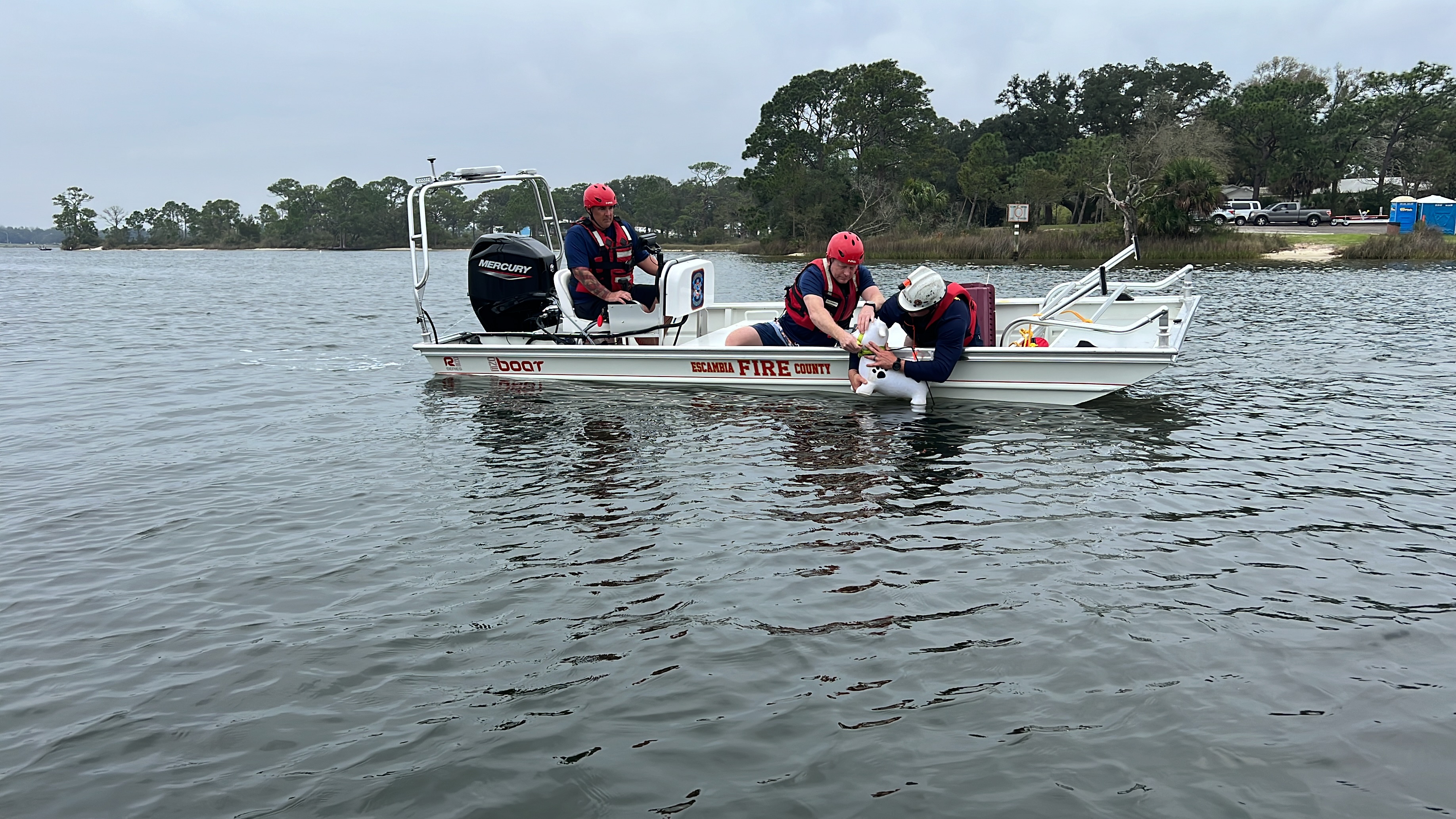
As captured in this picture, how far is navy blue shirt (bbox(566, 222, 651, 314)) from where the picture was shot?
11812mm

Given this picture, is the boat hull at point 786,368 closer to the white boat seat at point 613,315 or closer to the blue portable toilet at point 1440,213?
the white boat seat at point 613,315

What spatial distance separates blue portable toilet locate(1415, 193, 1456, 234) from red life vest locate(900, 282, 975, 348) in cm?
4860

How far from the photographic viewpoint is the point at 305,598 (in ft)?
19.1

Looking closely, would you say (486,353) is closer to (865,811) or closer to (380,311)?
(865,811)

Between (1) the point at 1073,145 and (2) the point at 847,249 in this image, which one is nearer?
(2) the point at 847,249

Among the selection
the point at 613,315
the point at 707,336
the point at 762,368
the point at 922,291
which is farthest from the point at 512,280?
the point at 922,291

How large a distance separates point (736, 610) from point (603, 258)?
7.39m

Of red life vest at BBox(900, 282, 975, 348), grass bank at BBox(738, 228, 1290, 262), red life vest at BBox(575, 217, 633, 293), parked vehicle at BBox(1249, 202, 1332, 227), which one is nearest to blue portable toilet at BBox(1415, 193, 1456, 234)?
parked vehicle at BBox(1249, 202, 1332, 227)

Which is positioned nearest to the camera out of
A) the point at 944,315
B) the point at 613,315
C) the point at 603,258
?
the point at 944,315

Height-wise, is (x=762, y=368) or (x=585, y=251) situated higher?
(x=585, y=251)

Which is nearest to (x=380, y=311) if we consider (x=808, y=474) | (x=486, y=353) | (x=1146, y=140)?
(x=486, y=353)

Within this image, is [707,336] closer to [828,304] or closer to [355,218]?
[828,304]

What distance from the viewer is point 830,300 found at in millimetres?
10906

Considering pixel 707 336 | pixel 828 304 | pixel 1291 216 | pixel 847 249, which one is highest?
pixel 1291 216
